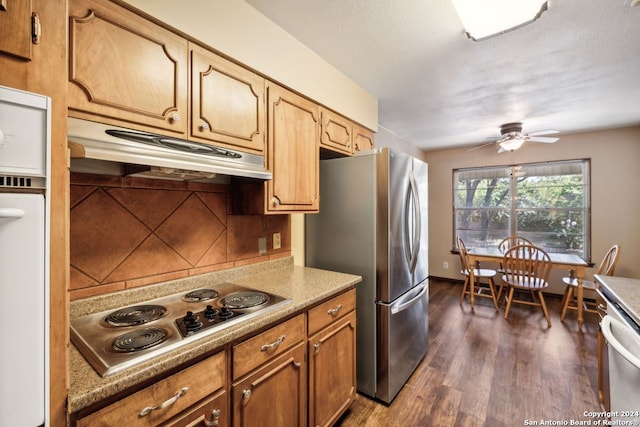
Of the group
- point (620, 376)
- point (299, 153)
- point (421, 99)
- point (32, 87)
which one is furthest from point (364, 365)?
point (421, 99)

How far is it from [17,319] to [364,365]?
188 cm

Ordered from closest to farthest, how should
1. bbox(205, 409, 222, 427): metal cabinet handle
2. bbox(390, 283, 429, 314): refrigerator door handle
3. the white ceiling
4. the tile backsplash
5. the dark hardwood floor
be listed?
bbox(205, 409, 222, 427): metal cabinet handle → the tile backsplash → the white ceiling → the dark hardwood floor → bbox(390, 283, 429, 314): refrigerator door handle

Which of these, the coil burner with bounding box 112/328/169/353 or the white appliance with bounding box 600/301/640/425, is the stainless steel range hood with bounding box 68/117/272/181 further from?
the white appliance with bounding box 600/301/640/425

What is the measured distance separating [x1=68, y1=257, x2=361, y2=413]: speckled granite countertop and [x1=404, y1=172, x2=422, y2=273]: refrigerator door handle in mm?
515

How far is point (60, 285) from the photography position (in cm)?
66

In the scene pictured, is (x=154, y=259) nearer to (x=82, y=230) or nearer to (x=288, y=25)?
(x=82, y=230)

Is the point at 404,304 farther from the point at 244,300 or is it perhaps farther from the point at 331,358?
the point at 244,300

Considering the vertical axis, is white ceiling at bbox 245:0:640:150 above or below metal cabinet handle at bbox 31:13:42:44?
above

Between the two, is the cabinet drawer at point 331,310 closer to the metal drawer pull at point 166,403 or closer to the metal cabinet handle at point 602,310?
the metal drawer pull at point 166,403

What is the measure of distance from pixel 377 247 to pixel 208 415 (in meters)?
1.28

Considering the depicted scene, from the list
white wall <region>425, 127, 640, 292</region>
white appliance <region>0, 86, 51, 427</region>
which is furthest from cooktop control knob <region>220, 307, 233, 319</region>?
white wall <region>425, 127, 640, 292</region>

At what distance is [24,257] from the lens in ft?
1.94

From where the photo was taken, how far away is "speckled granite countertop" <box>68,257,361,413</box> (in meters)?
0.74

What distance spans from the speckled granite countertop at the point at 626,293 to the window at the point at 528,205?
9.52 ft
